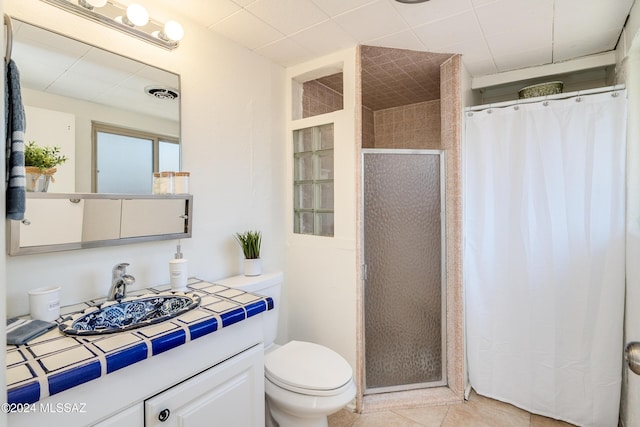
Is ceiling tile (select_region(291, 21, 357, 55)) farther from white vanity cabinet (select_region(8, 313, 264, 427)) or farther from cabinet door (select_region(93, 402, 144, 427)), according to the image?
cabinet door (select_region(93, 402, 144, 427))

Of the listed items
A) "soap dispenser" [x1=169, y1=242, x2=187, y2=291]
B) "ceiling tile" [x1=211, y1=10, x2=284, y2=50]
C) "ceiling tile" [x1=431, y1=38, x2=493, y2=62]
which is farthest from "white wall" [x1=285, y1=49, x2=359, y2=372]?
"soap dispenser" [x1=169, y1=242, x2=187, y2=291]

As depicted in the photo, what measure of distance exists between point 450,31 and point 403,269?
1.44m

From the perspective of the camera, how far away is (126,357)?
3.07 ft

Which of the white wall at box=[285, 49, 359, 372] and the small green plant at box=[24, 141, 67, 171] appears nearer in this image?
the small green plant at box=[24, 141, 67, 171]

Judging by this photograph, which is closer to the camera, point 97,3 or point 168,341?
point 168,341

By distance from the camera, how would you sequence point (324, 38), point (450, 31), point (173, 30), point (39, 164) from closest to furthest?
point (39, 164), point (173, 30), point (450, 31), point (324, 38)

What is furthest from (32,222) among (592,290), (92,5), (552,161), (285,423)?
(592,290)

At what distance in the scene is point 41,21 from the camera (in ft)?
4.05

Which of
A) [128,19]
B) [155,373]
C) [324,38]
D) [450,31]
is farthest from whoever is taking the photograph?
[324,38]

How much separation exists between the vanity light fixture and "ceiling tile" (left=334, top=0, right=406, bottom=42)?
32.5 inches

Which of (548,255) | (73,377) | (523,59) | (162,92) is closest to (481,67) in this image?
(523,59)

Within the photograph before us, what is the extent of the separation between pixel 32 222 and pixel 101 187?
27 cm

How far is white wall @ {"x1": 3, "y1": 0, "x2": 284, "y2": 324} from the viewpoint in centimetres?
128

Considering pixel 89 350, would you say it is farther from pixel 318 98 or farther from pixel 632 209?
pixel 632 209
